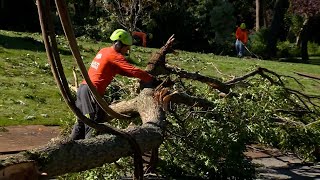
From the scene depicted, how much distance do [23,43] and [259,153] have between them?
29.6ft

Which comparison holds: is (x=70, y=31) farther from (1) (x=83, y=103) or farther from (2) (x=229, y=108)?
(2) (x=229, y=108)

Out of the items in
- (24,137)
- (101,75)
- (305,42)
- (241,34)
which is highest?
(101,75)

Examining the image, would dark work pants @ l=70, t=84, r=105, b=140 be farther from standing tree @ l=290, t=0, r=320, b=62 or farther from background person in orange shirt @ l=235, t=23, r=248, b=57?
standing tree @ l=290, t=0, r=320, b=62

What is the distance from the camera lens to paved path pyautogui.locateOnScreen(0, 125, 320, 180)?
8930mm

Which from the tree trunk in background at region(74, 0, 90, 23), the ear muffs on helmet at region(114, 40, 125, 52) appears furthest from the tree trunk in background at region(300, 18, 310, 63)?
the ear muffs on helmet at region(114, 40, 125, 52)

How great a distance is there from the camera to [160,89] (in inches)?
311

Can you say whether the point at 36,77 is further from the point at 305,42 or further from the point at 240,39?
the point at 305,42

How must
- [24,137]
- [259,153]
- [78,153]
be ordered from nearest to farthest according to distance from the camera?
[78,153] < [24,137] < [259,153]

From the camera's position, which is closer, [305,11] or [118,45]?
[118,45]

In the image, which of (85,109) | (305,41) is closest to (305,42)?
(305,41)

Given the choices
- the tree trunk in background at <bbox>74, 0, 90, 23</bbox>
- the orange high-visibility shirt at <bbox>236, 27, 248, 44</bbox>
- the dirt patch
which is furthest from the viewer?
the tree trunk in background at <bbox>74, 0, 90, 23</bbox>

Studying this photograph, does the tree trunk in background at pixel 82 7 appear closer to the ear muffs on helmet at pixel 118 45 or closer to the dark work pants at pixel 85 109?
the ear muffs on helmet at pixel 118 45

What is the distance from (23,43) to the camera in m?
17.4

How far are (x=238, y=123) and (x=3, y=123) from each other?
397 cm
